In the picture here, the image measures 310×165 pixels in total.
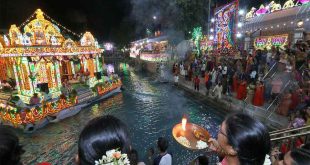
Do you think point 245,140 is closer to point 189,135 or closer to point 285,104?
point 189,135

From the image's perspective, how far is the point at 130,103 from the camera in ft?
51.9

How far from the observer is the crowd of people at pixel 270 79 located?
9180 mm

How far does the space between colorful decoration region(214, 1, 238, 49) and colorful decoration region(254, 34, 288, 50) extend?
3223 mm

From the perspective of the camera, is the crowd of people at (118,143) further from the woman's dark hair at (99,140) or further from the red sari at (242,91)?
the red sari at (242,91)

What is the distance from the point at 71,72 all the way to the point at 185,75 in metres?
11.9

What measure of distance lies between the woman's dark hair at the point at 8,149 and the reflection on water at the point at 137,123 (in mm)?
6812

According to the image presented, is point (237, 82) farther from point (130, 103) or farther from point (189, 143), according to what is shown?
point (189, 143)

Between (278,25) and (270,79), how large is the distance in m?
8.97

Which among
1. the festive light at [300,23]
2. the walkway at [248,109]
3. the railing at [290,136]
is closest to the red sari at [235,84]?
the walkway at [248,109]

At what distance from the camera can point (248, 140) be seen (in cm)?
177

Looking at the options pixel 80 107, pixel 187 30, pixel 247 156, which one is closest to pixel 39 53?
pixel 80 107

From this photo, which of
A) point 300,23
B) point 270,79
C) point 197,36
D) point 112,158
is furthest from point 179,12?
point 112,158

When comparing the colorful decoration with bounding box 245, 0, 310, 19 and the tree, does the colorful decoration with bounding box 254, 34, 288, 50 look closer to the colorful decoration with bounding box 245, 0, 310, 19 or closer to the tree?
the colorful decoration with bounding box 245, 0, 310, 19

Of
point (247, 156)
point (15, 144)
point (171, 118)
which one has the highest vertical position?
point (15, 144)
